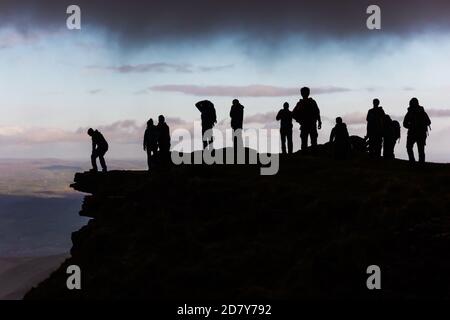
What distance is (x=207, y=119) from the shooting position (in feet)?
109

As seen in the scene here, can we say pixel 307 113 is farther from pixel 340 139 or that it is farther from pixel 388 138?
pixel 388 138

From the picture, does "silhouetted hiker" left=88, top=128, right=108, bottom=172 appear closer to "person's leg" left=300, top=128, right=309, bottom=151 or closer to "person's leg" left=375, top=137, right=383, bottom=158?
"person's leg" left=300, top=128, right=309, bottom=151

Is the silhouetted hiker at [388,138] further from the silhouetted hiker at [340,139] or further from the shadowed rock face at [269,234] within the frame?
the silhouetted hiker at [340,139]

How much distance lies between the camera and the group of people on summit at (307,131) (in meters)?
29.2

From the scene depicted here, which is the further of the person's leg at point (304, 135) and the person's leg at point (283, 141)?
the person's leg at point (283, 141)

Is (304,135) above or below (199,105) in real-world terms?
below

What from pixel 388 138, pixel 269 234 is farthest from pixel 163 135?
pixel 388 138

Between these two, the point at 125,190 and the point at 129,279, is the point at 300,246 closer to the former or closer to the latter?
the point at 129,279

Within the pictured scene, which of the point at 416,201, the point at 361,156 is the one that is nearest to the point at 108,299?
the point at 416,201

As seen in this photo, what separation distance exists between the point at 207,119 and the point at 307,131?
199 inches

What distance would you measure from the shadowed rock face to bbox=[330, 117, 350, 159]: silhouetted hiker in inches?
30.5

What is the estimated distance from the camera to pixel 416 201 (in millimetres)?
23328

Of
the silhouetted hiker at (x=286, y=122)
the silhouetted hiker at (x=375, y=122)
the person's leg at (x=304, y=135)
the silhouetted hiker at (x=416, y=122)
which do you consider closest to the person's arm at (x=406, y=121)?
the silhouetted hiker at (x=416, y=122)

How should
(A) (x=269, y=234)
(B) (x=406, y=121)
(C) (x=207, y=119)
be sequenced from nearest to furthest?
1. (A) (x=269, y=234)
2. (B) (x=406, y=121)
3. (C) (x=207, y=119)
